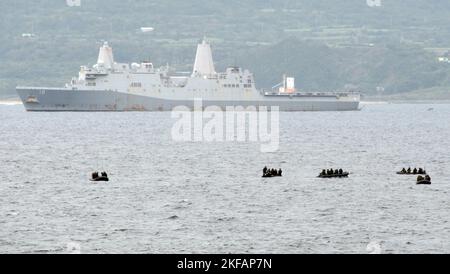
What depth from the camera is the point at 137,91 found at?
17675 centimetres

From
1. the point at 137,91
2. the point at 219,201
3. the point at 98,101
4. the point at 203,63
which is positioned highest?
the point at 203,63

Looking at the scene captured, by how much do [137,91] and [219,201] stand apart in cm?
12954

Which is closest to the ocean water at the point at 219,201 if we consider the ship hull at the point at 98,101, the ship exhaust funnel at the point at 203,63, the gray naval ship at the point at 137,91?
the gray naval ship at the point at 137,91

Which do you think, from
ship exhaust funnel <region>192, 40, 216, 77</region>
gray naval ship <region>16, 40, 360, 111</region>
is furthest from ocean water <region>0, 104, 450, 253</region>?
ship exhaust funnel <region>192, 40, 216, 77</region>

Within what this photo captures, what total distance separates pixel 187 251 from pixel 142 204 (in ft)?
40.5

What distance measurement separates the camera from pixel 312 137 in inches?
4267

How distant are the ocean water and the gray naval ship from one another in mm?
86297

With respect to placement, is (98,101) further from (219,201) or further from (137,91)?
(219,201)

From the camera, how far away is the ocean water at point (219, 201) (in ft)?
121

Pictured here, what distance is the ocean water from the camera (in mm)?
36781

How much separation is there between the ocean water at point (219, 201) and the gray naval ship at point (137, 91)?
86.3 m

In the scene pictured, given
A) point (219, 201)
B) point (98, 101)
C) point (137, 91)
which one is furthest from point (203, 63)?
point (219, 201)

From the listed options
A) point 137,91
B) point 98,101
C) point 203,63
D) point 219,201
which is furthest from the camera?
point 203,63
